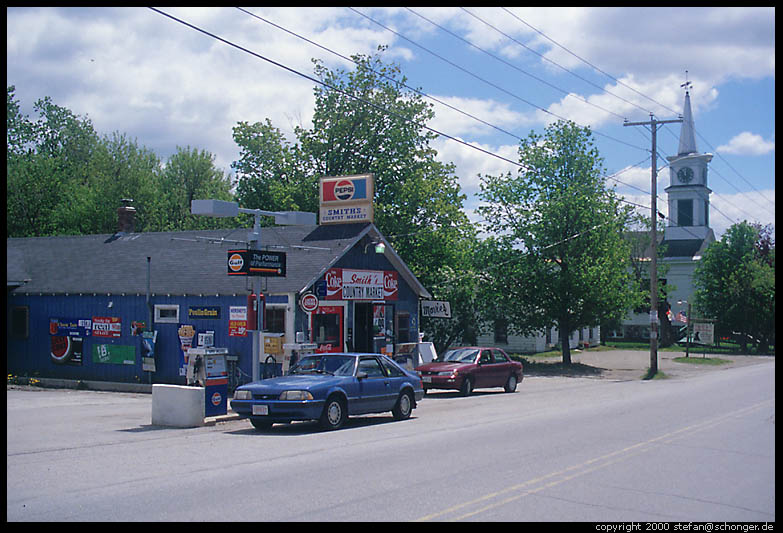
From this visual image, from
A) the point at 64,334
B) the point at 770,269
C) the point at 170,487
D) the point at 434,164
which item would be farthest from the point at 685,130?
the point at 170,487

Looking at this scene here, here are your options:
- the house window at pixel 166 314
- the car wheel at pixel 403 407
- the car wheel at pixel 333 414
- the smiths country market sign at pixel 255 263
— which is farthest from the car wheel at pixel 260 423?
the house window at pixel 166 314

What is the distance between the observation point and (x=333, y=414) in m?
14.7

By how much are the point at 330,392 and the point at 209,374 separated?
126 inches

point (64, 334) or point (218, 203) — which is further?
point (64, 334)

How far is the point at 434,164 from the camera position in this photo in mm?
43875

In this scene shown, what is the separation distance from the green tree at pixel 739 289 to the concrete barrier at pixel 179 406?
5177 centimetres

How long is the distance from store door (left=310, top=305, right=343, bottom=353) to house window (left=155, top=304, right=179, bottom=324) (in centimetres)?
443

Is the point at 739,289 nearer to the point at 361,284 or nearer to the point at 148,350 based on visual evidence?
the point at 361,284

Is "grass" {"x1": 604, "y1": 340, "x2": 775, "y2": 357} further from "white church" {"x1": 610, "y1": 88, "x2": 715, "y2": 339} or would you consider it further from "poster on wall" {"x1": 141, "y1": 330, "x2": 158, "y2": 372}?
"poster on wall" {"x1": 141, "y1": 330, "x2": 158, "y2": 372}

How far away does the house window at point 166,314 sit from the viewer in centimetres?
2395

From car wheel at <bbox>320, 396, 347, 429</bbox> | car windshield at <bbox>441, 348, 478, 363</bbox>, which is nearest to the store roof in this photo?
car windshield at <bbox>441, 348, 478, 363</bbox>

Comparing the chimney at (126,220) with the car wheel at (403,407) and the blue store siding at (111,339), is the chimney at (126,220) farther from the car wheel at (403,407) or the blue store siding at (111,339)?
the car wheel at (403,407)

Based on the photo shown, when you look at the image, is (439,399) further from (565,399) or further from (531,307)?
(531,307)

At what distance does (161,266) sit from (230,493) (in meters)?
18.7
